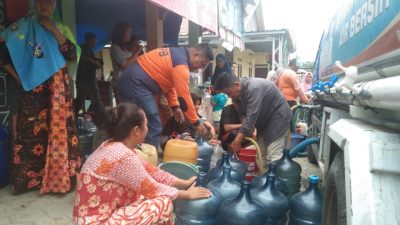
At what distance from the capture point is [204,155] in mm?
3564

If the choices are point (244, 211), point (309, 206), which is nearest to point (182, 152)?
point (244, 211)

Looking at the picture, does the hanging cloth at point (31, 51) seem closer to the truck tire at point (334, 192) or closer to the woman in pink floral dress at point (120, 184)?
the woman in pink floral dress at point (120, 184)

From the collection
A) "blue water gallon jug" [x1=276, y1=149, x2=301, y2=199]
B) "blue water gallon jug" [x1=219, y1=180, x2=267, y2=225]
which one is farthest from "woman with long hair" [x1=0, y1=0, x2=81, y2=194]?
"blue water gallon jug" [x1=276, y1=149, x2=301, y2=199]

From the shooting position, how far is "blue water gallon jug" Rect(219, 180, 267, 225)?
2248 millimetres

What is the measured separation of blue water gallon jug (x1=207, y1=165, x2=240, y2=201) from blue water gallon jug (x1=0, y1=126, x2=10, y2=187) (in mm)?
2055

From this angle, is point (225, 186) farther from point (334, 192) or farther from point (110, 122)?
point (110, 122)

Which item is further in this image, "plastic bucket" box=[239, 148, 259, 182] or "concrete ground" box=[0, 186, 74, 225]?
"plastic bucket" box=[239, 148, 259, 182]

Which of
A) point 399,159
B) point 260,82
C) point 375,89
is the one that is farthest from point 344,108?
point 399,159

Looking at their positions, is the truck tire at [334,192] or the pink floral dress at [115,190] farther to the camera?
the pink floral dress at [115,190]

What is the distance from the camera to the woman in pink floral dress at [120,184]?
73.4 inches

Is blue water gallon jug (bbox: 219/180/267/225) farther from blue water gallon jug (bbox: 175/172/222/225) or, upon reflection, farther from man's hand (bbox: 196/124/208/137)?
man's hand (bbox: 196/124/208/137)

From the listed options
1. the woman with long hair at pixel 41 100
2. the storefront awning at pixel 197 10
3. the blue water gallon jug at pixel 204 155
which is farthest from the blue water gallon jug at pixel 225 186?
the woman with long hair at pixel 41 100

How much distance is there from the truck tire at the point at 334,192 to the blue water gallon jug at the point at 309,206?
0.35 meters

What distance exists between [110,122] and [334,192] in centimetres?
129
